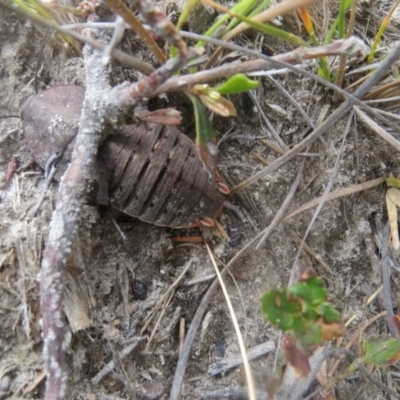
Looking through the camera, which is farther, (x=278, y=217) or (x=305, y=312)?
(x=278, y=217)

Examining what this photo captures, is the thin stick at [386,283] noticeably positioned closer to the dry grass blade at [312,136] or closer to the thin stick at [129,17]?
the dry grass blade at [312,136]

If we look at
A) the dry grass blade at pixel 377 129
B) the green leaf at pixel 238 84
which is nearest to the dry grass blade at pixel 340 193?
the dry grass blade at pixel 377 129

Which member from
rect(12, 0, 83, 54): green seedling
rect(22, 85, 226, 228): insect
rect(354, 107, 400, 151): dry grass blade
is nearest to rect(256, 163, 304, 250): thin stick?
rect(22, 85, 226, 228): insect

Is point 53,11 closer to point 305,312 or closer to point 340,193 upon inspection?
point 340,193

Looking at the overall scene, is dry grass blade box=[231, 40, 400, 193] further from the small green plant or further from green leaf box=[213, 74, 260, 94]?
the small green plant

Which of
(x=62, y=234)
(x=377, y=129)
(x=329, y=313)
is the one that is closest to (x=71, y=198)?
(x=62, y=234)

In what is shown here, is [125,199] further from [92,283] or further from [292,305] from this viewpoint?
[292,305]
